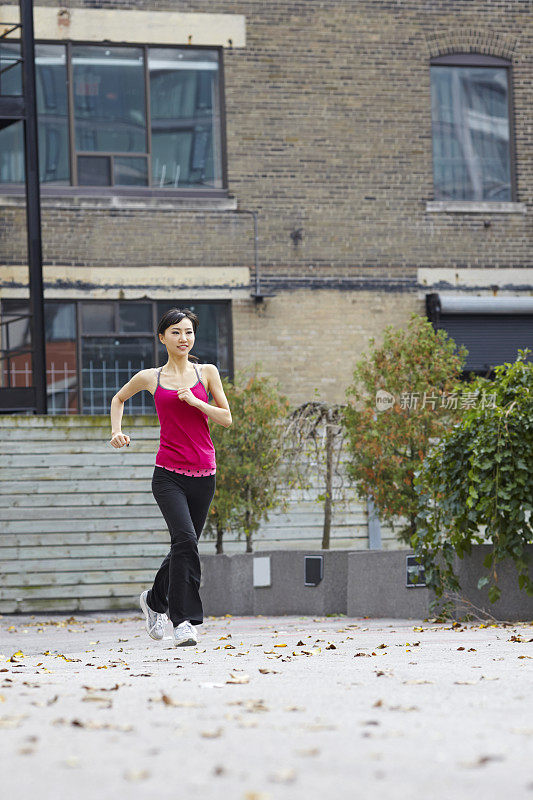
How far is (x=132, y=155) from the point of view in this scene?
→ 18.0 m

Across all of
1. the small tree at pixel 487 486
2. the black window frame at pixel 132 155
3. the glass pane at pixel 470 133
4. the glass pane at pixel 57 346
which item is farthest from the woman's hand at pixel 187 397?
the glass pane at pixel 470 133

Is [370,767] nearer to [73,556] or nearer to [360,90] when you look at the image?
[73,556]

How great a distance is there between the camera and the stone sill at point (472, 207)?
18641 millimetres

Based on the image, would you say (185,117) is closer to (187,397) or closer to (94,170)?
(94,170)

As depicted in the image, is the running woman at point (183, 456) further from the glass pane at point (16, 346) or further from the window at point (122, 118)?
the window at point (122, 118)

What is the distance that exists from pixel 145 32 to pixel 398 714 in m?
14.9

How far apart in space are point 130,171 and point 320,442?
6686mm

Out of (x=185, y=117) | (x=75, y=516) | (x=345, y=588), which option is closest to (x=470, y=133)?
(x=185, y=117)

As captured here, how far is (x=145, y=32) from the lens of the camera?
→ 59.1 feet

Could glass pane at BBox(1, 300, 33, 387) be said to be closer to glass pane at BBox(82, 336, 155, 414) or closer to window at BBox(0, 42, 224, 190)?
glass pane at BBox(82, 336, 155, 414)

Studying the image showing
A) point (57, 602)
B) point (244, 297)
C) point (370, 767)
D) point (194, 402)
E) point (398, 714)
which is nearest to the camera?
point (370, 767)

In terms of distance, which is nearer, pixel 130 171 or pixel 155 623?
pixel 155 623

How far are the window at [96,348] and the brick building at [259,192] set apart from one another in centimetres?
3

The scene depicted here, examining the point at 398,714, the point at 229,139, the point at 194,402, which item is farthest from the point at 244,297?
the point at 398,714
